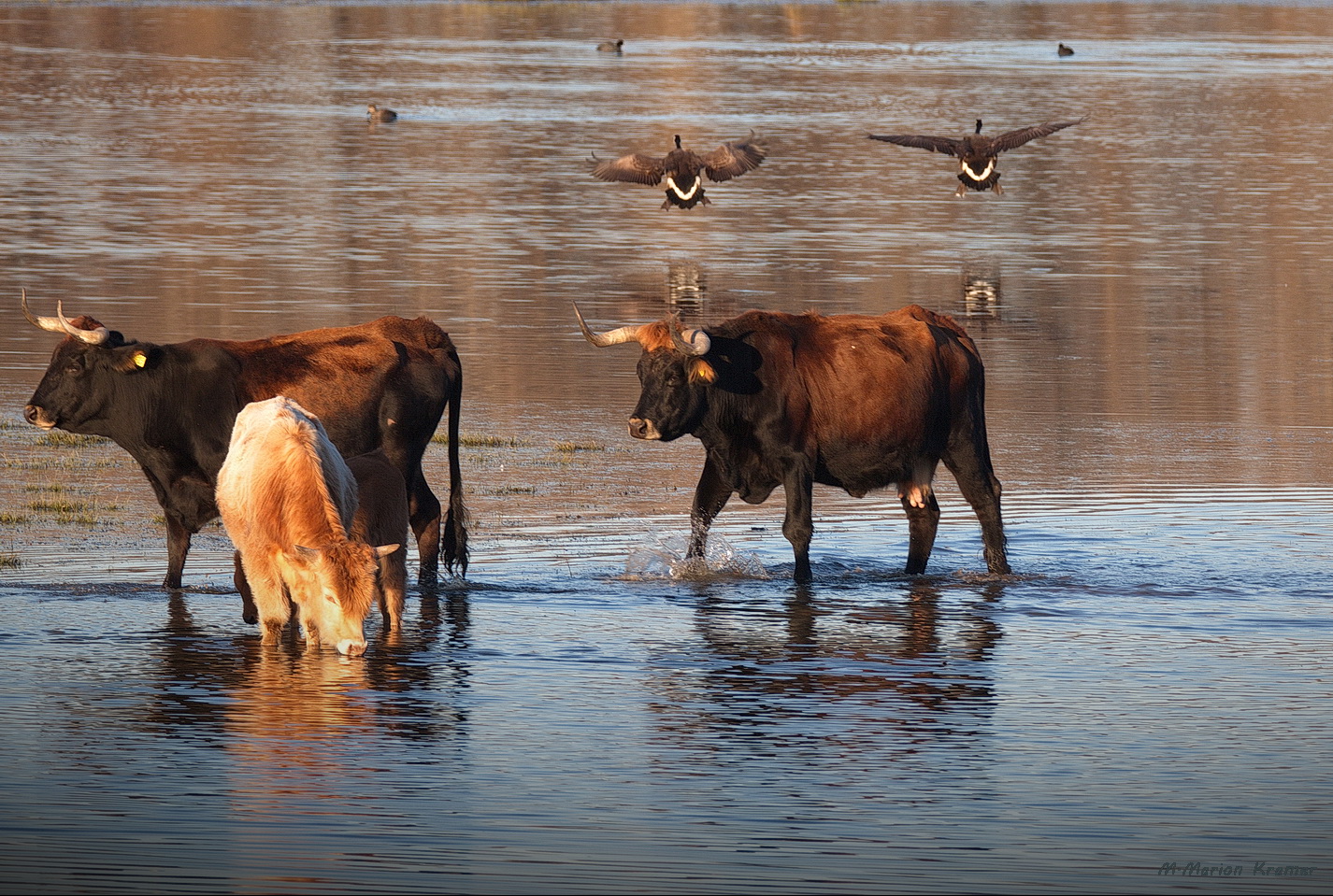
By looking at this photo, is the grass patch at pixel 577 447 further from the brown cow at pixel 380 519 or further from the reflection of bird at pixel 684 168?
the reflection of bird at pixel 684 168

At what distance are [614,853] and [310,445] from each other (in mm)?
2815

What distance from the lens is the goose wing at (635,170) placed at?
25734 millimetres

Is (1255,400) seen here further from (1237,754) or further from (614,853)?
(614,853)

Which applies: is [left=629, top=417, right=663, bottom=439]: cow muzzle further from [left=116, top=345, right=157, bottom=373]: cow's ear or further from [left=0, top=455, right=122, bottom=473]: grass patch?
[left=0, top=455, right=122, bottom=473]: grass patch

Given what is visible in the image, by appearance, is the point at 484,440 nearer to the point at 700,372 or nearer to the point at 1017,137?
the point at 700,372

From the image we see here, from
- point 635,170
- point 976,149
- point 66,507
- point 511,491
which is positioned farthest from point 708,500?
point 976,149

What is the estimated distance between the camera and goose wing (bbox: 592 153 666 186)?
25734 mm

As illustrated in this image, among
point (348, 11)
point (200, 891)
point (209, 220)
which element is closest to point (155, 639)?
point (200, 891)

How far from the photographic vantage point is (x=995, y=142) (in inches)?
1067

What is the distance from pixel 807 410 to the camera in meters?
10.7

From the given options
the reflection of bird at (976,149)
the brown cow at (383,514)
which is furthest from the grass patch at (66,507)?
the reflection of bird at (976,149)

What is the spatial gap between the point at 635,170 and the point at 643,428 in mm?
15521

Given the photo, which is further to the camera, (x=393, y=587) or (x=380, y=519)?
(x=380, y=519)

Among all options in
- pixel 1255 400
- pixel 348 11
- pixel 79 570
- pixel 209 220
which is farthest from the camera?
pixel 348 11
